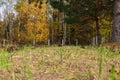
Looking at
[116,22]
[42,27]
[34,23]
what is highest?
[116,22]

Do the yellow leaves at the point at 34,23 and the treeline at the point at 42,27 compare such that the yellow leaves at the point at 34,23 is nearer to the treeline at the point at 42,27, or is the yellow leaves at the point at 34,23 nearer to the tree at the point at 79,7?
the treeline at the point at 42,27

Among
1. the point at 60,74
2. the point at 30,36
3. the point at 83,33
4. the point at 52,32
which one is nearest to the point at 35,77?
the point at 60,74

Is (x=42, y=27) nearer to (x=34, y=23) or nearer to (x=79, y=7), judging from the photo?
(x=34, y=23)

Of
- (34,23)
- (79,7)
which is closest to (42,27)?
(34,23)

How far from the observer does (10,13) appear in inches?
2063

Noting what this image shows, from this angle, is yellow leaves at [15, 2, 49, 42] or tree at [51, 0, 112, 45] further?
yellow leaves at [15, 2, 49, 42]

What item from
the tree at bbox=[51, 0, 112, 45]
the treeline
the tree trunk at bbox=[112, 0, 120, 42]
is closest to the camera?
the tree trunk at bbox=[112, 0, 120, 42]

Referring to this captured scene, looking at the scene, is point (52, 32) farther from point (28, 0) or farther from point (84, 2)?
point (84, 2)

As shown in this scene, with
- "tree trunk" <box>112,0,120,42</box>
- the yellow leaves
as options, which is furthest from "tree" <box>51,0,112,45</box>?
the yellow leaves

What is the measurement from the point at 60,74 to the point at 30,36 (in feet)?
134

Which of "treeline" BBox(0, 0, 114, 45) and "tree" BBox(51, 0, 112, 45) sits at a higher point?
"tree" BBox(51, 0, 112, 45)

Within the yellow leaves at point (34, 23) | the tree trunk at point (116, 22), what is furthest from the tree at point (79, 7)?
the yellow leaves at point (34, 23)

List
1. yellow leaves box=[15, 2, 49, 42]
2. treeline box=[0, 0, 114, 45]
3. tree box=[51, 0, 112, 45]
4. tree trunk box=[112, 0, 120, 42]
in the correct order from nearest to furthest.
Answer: tree trunk box=[112, 0, 120, 42] < tree box=[51, 0, 112, 45] < treeline box=[0, 0, 114, 45] < yellow leaves box=[15, 2, 49, 42]

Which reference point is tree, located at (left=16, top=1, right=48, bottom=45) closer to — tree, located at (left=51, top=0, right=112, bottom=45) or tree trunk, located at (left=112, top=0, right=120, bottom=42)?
tree, located at (left=51, top=0, right=112, bottom=45)
